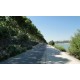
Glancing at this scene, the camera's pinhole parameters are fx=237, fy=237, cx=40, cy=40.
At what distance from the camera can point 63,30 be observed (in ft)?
38.2

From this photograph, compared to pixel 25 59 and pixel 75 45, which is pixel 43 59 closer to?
pixel 25 59

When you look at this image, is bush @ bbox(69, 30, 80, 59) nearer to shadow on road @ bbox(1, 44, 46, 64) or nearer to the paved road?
the paved road

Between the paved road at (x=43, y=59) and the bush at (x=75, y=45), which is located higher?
the bush at (x=75, y=45)

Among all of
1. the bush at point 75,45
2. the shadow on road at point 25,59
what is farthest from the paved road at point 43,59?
the bush at point 75,45

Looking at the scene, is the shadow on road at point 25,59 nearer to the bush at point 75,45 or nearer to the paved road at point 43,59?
the paved road at point 43,59

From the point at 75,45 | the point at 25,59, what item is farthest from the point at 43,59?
the point at 75,45

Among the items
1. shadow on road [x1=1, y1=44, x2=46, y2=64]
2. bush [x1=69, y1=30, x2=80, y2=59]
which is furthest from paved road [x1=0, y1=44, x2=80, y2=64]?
bush [x1=69, y1=30, x2=80, y2=59]
